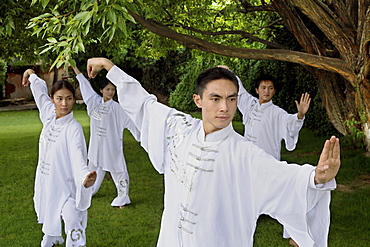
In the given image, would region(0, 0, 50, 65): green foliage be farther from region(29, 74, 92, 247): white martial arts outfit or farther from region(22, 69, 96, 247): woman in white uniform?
region(29, 74, 92, 247): white martial arts outfit

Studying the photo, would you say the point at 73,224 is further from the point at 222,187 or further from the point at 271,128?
the point at 271,128

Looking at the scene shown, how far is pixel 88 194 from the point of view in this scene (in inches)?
177

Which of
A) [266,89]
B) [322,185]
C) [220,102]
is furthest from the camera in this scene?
[266,89]

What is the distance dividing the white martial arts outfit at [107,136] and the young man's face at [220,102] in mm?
4516

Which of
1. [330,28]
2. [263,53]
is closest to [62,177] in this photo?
[263,53]

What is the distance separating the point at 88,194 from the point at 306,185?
102 inches

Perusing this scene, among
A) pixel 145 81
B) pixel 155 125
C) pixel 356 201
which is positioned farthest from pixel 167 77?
pixel 155 125

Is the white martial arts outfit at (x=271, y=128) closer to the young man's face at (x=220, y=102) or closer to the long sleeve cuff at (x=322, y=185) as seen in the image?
the young man's face at (x=220, y=102)

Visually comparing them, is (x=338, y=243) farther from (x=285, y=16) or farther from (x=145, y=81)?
(x=145, y=81)

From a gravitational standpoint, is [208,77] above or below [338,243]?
above

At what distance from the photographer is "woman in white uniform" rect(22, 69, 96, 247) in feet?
14.9

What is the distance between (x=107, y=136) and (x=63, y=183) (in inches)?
108

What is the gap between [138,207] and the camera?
7215mm

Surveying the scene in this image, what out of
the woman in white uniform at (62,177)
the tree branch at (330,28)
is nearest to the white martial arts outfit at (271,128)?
the tree branch at (330,28)
